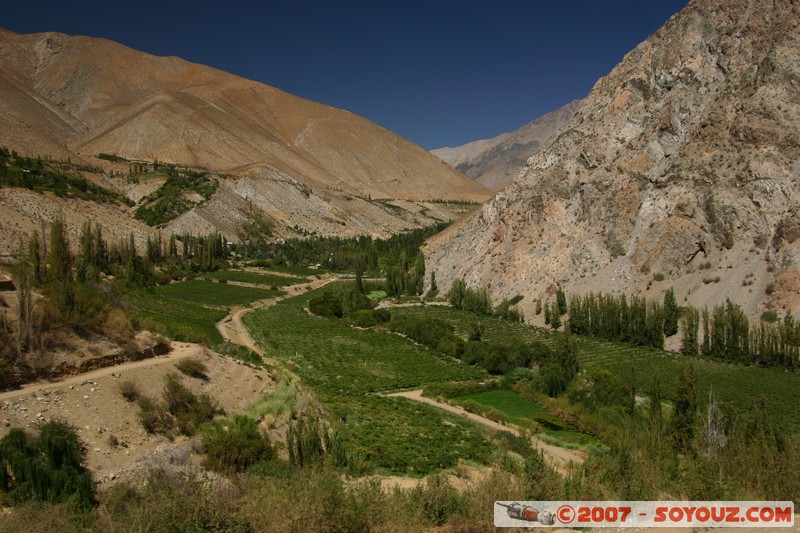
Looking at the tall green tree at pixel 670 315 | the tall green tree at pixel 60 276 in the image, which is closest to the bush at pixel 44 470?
the tall green tree at pixel 60 276

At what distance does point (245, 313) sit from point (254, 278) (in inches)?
959

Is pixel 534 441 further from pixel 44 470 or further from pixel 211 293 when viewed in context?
pixel 211 293

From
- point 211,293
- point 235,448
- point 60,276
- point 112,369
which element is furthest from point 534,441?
point 211,293

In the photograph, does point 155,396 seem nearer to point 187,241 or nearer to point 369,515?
point 369,515

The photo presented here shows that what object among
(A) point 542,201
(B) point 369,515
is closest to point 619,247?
(A) point 542,201

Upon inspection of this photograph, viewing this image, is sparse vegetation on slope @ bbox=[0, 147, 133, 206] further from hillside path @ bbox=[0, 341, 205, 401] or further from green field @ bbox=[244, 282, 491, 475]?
hillside path @ bbox=[0, 341, 205, 401]

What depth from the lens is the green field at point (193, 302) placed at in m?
46.6

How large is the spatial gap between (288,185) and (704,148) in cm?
11221

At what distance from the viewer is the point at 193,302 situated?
6381 centimetres

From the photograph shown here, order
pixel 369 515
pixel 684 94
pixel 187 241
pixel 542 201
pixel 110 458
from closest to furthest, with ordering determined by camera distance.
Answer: pixel 369 515 → pixel 110 458 → pixel 684 94 → pixel 542 201 → pixel 187 241

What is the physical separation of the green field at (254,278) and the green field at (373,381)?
15.5m

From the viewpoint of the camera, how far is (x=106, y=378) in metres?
23.1

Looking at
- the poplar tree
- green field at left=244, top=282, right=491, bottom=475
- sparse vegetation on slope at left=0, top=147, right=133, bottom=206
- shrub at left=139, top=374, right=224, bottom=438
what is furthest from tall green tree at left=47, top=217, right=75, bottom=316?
sparse vegetation on slope at left=0, top=147, right=133, bottom=206

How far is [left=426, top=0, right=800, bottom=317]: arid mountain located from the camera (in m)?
58.0
